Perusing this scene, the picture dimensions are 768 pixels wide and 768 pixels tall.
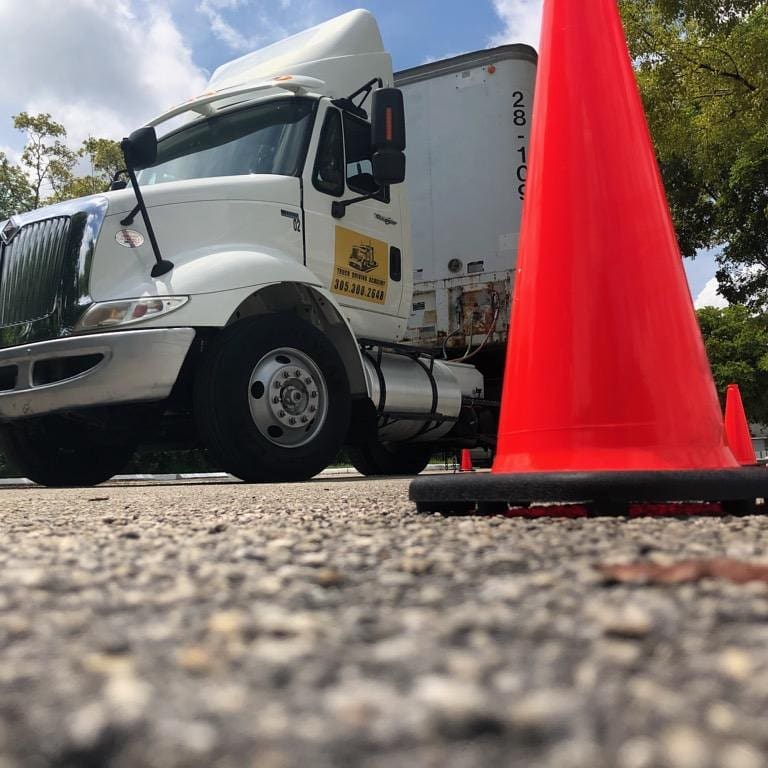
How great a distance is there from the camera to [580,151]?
2.97 metres

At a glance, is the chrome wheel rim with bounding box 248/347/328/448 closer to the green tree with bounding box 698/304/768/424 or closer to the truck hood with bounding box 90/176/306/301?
the truck hood with bounding box 90/176/306/301

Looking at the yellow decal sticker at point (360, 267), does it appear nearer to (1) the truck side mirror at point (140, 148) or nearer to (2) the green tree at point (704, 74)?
(1) the truck side mirror at point (140, 148)

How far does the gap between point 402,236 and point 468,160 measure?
5.96 feet

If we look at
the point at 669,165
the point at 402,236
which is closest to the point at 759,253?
the point at 669,165

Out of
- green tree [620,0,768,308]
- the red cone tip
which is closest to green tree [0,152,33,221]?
green tree [620,0,768,308]

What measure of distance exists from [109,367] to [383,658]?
4475 mm

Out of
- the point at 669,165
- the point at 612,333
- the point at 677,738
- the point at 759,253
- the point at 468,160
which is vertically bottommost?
the point at 677,738

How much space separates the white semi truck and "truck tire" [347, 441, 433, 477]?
1.22 m

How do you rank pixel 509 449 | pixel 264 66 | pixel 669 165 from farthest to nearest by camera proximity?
pixel 669 165 < pixel 264 66 < pixel 509 449

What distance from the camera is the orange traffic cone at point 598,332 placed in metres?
2.61

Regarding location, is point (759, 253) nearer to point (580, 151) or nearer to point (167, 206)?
point (167, 206)

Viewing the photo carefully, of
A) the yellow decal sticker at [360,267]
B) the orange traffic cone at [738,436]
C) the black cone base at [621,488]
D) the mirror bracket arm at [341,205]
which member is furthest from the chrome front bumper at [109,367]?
the orange traffic cone at [738,436]

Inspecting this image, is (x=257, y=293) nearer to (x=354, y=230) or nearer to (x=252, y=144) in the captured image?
(x=354, y=230)

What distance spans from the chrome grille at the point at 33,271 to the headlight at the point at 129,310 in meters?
0.44
